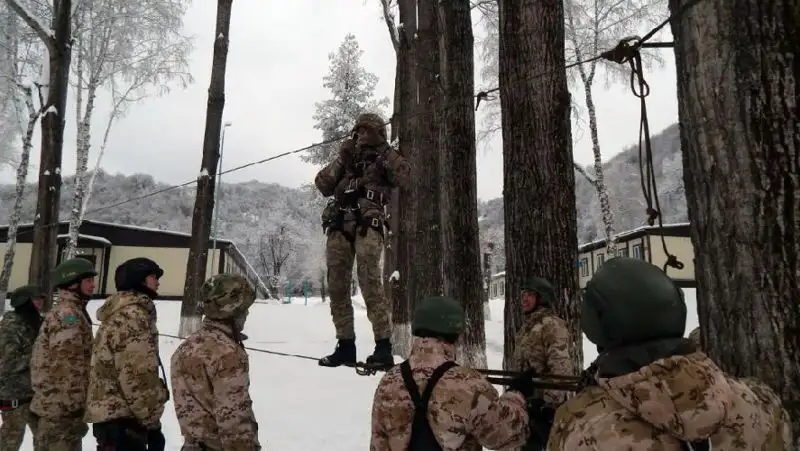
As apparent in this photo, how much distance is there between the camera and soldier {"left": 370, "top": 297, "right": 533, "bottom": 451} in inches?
97.4

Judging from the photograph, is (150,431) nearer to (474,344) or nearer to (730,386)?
(730,386)

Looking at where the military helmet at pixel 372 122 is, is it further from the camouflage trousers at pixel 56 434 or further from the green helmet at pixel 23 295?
the green helmet at pixel 23 295

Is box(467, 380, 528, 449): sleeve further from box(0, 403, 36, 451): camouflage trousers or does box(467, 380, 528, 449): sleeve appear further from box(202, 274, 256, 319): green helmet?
box(0, 403, 36, 451): camouflage trousers

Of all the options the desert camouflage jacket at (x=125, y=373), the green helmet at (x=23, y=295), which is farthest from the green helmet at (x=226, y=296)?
the green helmet at (x=23, y=295)

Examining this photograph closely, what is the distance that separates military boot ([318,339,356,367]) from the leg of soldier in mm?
213

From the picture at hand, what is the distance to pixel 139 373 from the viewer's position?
3684 mm

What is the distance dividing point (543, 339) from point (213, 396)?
223cm

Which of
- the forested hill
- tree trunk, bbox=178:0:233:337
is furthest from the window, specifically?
tree trunk, bbox=178:0:233:337

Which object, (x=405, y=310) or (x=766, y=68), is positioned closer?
(x=766, y=68)

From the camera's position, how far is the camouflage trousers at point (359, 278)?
4562 mm

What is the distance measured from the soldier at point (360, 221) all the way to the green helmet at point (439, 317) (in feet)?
6.11

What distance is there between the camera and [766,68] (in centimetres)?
191

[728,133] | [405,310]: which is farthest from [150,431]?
[405,310]

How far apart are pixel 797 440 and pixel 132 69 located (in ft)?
79.9
